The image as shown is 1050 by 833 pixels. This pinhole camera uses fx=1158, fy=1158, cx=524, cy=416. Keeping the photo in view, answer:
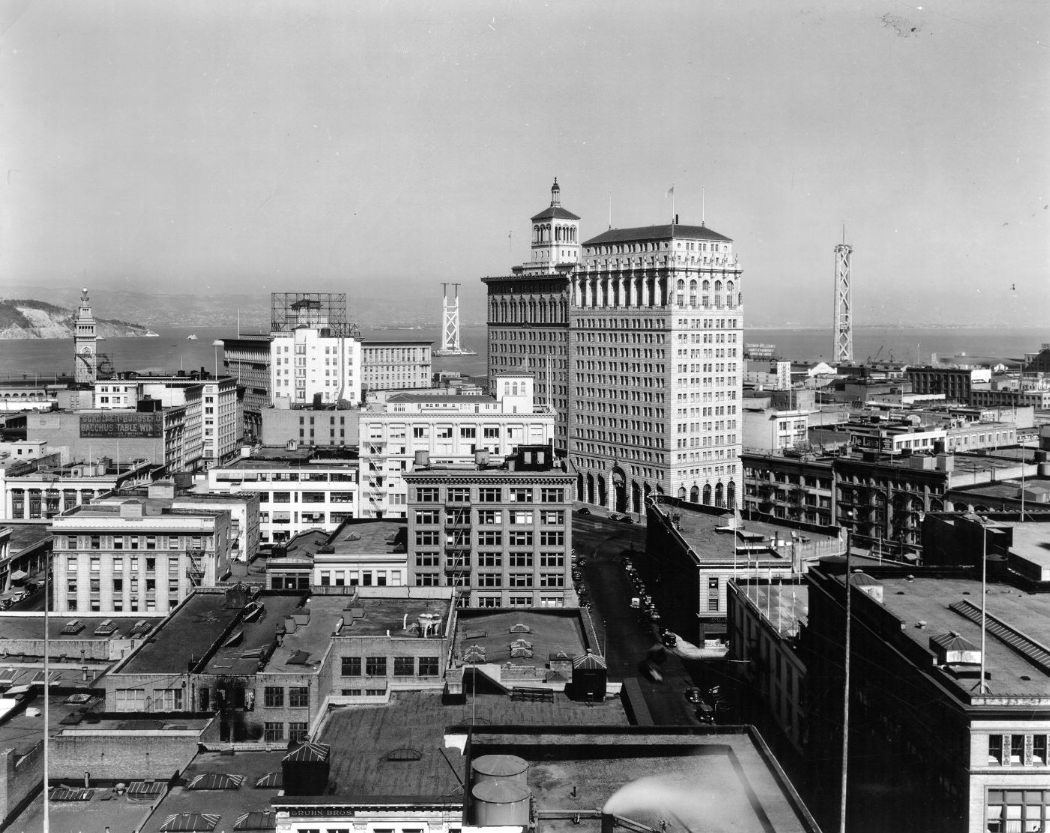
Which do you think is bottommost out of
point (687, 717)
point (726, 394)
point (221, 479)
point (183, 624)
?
point (687, 717)

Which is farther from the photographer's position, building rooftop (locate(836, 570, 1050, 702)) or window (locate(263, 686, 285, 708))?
window (locate(263, 686, 285, 708))

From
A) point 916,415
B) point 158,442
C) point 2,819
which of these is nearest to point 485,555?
point 2,819

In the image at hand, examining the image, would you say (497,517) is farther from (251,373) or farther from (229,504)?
(251,373)

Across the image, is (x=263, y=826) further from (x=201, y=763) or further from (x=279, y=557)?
(x=279, y=557)

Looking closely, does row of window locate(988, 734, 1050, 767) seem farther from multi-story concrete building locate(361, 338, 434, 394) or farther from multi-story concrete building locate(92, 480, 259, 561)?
multi-story concrete building locate(361, 338, 434, 394)

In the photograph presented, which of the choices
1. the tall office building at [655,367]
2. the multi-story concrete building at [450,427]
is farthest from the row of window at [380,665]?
the tall office building at [655,367]

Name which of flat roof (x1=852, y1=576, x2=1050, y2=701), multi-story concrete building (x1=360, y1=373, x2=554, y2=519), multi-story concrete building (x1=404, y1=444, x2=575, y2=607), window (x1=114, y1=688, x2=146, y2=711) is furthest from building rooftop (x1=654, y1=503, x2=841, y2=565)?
window (x1=114, y1=688, x2=146, y2=711)
